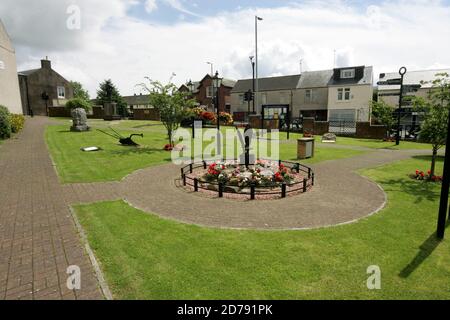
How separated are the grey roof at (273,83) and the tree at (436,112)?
1445 inches

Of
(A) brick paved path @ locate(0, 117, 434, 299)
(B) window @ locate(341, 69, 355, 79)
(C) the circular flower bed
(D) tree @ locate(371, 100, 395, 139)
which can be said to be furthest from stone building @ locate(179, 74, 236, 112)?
(C) the circular flower bed

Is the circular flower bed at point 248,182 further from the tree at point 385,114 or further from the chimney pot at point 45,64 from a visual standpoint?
the chimney pot at point 45,64

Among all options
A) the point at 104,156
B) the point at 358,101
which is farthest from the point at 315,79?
the point at 104,156

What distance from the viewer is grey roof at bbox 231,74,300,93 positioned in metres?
48.7

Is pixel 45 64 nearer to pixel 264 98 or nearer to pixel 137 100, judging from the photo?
pixel 264 98

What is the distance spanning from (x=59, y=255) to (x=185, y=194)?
15.4 ft

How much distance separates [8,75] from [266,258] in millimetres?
35444

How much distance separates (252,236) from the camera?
6.51 meters

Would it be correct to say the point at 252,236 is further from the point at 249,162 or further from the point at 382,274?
the point at 249,162

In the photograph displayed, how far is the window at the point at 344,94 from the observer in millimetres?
42219

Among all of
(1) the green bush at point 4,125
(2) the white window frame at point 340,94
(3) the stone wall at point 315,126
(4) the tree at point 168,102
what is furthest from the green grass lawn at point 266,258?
(2) the white window frame at point 340,94

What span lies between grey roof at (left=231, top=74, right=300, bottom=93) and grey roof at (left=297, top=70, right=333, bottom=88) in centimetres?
104

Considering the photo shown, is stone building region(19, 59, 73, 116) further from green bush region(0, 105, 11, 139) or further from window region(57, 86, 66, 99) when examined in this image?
green bush region(0, 105, 11, 139)
